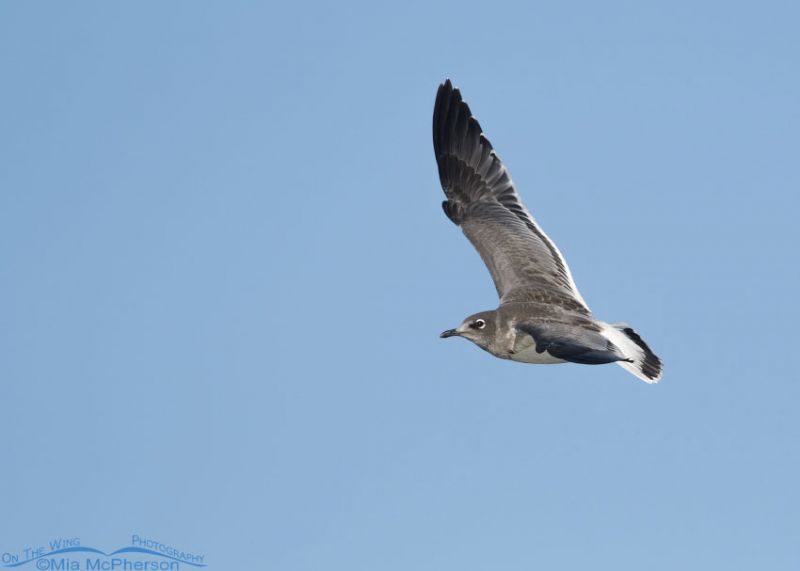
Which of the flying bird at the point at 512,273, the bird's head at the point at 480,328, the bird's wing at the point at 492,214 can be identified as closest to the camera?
the flying bird at the point at 512,273

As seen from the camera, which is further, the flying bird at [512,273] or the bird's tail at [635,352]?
the bird's tail at [635,352]

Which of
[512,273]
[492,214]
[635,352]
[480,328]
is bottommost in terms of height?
[635,352]

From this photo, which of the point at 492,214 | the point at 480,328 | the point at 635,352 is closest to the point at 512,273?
the point at 492,214

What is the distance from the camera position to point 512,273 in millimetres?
19703

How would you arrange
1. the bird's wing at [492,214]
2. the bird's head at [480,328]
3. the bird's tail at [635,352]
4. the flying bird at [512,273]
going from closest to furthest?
the flying bird at [512,273] → the bird's tail at [635,352] → the bird's head at [480,328] → the bird's wing at [492,214]

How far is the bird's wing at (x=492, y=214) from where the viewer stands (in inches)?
762

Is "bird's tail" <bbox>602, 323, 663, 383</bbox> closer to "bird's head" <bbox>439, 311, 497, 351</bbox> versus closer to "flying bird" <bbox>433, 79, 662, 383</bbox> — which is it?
"flying bird" <bbox>433, 79, 662, 383</bbox>

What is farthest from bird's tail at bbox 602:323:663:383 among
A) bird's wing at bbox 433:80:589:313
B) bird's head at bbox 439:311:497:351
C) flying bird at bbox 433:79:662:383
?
bird's head at bbox 439:311:497:351

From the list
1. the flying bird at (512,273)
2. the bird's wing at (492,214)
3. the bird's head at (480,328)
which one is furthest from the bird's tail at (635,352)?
the bird's head at (480,328)

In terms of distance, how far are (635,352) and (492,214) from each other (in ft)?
14.3

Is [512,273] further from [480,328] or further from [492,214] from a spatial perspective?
[480,328]

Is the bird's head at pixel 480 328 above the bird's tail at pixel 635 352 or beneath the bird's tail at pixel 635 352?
above

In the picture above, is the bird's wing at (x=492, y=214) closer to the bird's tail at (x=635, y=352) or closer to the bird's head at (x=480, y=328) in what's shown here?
the bird's tail at (x=635, y=352)

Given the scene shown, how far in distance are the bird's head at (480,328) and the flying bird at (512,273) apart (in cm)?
2
